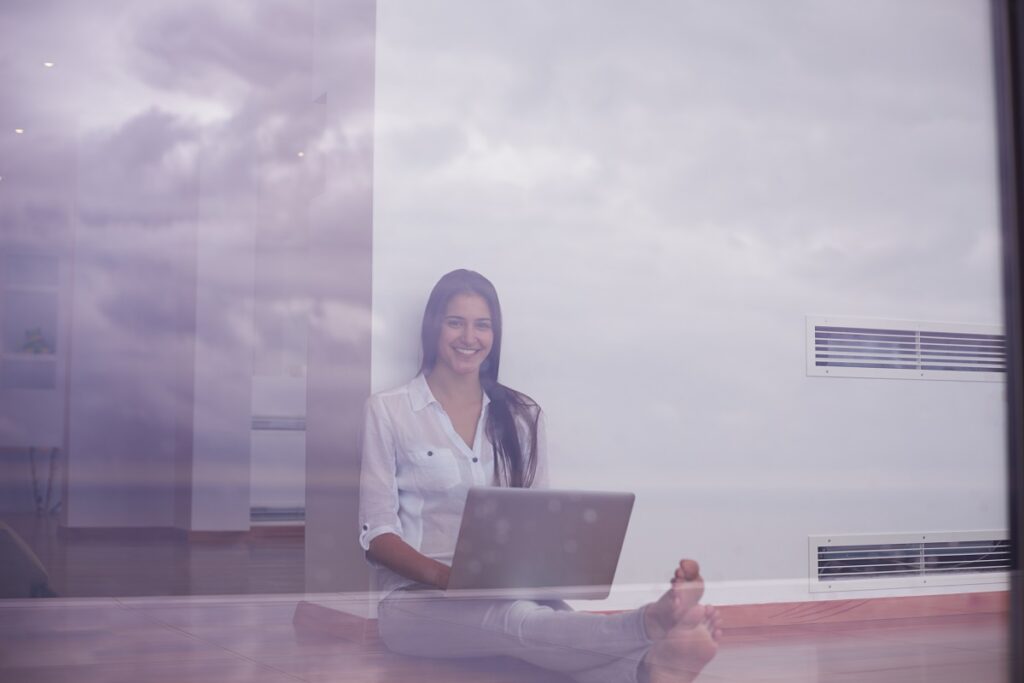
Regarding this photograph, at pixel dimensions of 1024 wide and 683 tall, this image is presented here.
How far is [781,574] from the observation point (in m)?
1.95

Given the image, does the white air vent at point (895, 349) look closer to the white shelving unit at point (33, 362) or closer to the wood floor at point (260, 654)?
the wood floor at point (260, 654)

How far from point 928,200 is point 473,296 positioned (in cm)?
98

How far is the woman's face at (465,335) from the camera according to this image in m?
1.81

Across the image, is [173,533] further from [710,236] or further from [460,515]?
[710,236]

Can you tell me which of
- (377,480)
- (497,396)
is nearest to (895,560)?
(497,396)

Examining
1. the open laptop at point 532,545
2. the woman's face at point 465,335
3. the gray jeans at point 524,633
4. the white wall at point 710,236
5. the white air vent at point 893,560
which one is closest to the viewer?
the gray jeans at point 524,633

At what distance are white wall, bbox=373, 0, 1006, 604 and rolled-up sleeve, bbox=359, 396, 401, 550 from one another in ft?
0.20

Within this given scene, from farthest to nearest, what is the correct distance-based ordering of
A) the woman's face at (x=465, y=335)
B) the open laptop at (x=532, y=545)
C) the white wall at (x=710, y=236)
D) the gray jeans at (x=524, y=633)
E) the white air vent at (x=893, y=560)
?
the white air vent at (x=893, y=560), the woman's face at (x=465, y=335), the white wall at (x=710, y=236), the open laptop at (x=532, y=545), the gray jeans at (x=524, y=633)

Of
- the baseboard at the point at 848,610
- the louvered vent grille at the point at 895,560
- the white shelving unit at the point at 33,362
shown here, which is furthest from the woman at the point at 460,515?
the white shelving unit at the point at 33,362

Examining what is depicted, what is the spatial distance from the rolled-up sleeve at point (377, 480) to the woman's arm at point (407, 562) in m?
0.02

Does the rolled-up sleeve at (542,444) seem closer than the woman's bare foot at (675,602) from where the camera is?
No

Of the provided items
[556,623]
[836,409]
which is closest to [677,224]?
[836,409]

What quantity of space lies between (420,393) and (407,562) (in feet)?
0.97

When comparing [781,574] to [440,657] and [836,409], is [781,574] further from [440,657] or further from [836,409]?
[440,657]
